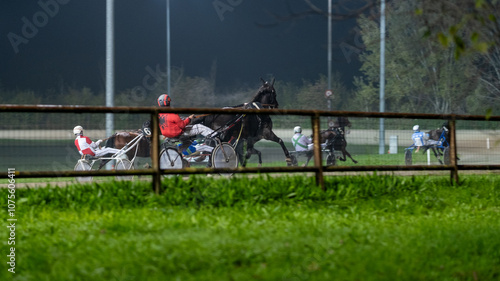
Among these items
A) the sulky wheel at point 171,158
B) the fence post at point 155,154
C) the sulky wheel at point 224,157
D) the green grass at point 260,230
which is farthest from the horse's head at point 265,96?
the fence post at point 155,154

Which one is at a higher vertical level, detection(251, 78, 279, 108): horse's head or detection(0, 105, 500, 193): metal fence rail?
detection(251, 78, 279, 108): horse's head

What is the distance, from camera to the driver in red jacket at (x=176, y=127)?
41.4ft

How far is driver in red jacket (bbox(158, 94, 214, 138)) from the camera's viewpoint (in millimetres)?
12625

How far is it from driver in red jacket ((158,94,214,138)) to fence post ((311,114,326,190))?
393 cm

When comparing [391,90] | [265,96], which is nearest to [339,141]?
[265,96]

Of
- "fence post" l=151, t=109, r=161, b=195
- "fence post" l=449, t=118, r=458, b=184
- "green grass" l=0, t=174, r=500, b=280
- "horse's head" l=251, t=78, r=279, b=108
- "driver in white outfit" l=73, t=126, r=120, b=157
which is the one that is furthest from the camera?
"horse's head" l=251, t=78, r=279, b=108

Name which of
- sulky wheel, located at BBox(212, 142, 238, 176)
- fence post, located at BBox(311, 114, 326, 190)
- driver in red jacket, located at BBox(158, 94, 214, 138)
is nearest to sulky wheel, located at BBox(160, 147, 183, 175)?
driver in red jacket, located at BBox(158, 94, 214, 138)

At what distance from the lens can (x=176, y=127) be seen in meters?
12.8

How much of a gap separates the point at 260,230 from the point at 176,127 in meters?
6.24

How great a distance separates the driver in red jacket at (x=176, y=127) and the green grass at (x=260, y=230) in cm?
372

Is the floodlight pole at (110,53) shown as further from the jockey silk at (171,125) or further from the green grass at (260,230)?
the green grass at (260,230)

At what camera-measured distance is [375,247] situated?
6.31 meters

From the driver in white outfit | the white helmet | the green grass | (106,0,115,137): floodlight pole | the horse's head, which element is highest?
(106,0,115,137): floodlight pole

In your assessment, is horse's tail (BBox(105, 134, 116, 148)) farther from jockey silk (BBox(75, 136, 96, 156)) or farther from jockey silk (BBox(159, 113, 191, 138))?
jockey silk (BBox(159, 113, 191, 138))
